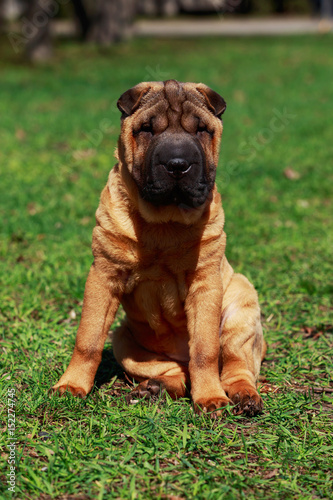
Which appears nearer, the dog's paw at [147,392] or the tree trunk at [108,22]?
the dog's paw at [147,392]

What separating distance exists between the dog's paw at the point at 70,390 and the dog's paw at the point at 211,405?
0.64m

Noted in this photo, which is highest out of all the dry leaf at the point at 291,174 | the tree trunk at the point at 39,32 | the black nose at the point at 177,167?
the black nose at the point at 177,167

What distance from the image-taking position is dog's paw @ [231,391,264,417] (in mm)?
A: 3621

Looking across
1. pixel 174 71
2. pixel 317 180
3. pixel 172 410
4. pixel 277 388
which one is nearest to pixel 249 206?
pixel 317 180

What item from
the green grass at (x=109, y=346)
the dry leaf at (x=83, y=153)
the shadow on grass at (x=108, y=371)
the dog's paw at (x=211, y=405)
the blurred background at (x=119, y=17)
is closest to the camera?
the green grass at (x=109, y=346)

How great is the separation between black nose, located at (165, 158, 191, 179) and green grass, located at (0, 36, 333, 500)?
50.8 inches

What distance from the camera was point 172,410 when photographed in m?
3.63

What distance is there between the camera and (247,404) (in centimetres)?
363

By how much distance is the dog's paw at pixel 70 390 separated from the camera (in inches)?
146

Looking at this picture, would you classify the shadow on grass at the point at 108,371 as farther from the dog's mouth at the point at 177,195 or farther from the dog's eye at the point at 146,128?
the dog's eye at the point at 146,128

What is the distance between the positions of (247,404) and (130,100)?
1834mm

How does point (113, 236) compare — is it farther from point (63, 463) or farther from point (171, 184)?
point (63, 463)

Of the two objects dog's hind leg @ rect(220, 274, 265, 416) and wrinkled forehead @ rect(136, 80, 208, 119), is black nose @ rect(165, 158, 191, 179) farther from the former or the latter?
dog's hind leg @ rect(220, 274, 265, 416)

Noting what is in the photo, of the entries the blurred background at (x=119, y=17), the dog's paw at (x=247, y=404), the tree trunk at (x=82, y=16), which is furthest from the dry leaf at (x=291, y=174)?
the tree trunk at (x=82, y=16)
